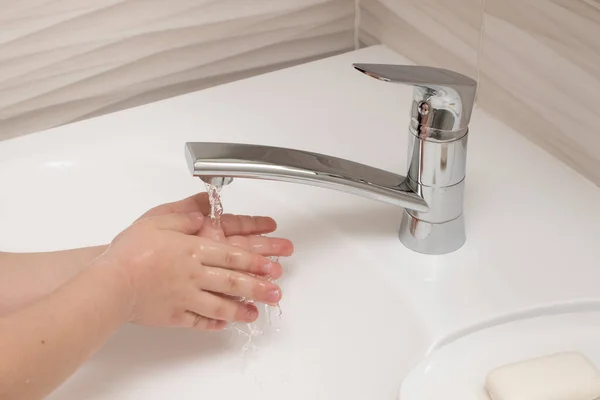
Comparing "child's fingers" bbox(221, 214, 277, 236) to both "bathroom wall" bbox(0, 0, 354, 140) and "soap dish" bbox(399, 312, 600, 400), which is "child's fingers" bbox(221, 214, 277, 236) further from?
"bathroom wall" bbox(0, 0, 354, 140)

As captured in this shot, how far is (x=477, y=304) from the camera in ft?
1.90

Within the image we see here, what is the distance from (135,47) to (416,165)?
1.29 feet

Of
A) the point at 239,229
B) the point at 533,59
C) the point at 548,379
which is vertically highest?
the point at 533,59

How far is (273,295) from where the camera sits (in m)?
0.58

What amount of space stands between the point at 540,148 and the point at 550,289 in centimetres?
18

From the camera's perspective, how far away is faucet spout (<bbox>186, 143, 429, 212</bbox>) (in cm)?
53

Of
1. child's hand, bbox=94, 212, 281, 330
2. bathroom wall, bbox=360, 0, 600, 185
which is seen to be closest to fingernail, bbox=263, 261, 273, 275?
child's hand, bbox=94, 212, 281, 330

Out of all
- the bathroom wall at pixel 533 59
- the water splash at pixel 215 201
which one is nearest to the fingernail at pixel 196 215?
the water splash at pixel 215 201

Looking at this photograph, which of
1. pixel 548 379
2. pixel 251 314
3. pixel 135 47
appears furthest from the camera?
pixel 135 47

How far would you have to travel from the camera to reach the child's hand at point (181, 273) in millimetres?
571

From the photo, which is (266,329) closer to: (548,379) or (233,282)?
(233,282)

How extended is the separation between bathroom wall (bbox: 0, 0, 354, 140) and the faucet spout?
0.33m

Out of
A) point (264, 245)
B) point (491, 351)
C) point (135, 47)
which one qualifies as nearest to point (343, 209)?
point (264, 245)

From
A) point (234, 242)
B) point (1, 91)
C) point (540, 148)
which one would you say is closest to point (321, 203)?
point (234, 242)
